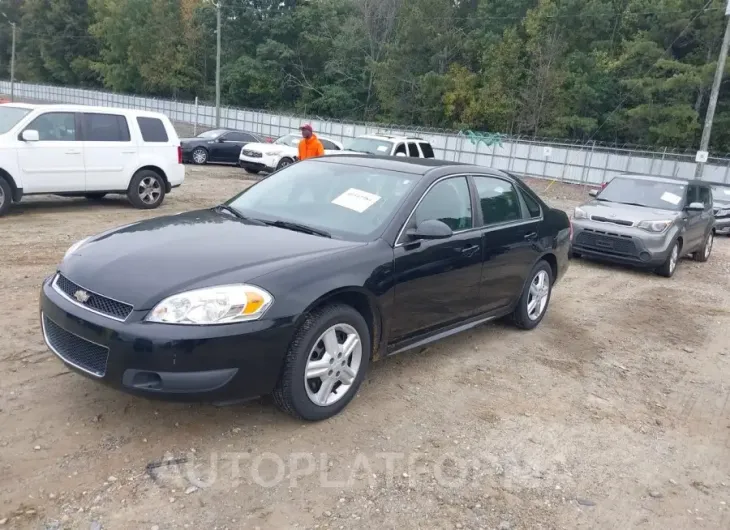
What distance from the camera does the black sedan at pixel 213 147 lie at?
69.1ft

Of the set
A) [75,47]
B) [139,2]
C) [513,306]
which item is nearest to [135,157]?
[513,306]

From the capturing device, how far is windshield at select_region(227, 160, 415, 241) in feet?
14.1

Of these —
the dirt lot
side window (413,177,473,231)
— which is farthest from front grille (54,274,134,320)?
side window (413,177,473,231)

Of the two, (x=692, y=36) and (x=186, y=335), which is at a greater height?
(x=692, y=36)

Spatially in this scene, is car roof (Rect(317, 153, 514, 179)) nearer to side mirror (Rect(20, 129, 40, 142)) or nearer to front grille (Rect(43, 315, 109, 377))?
front grille (Rect(43, 315, 109, 377))

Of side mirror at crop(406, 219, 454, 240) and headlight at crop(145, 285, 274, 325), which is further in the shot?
side mirror at crop(406, 219, 454, 240)

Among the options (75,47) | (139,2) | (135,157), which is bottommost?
(135,157)

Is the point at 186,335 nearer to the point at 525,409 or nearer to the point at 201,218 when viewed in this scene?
the point at 201,218

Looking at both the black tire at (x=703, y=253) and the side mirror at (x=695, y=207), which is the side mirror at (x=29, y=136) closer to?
the side mirror at (x=695, y=207)

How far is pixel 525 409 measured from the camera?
170 inches

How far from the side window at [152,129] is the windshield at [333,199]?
6499 mm

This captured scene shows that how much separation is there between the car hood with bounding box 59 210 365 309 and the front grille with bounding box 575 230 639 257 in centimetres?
663

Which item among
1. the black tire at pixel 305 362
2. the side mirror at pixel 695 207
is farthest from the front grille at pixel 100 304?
the side mirror at pixel 695 207

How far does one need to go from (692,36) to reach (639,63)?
3222 millimetres
